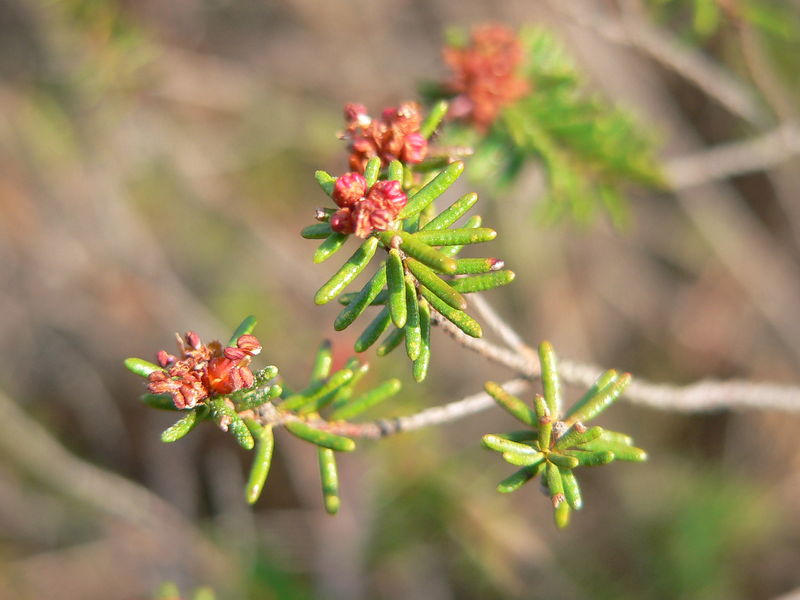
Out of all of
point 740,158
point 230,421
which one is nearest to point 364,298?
point 230,421

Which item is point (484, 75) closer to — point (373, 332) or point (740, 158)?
point (373, 332)

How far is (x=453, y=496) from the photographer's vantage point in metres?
2.82

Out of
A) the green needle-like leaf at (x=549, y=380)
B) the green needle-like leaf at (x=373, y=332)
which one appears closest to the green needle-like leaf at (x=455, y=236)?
the green needle-like leaf at (x=373, y=332)

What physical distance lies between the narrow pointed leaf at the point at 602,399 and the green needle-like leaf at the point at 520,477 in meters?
0.11

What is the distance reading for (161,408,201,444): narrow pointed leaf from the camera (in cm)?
101

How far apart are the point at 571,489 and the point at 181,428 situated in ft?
1.83

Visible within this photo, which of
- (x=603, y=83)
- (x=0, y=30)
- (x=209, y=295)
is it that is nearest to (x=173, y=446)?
(x=209, y=295)

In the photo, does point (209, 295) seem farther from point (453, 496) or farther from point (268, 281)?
point (453, 496)

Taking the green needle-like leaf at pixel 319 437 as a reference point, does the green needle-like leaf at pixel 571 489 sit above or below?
below

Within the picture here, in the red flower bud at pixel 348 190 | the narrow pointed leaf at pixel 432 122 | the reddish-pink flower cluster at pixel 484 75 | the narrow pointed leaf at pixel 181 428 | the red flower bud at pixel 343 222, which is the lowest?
the narrow pointed leaf at pixel 181 428

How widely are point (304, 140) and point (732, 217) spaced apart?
2.57 m

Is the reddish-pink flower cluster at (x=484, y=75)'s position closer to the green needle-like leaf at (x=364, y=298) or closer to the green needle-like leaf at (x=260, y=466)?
the green needle-like leaf at (x=364, y=298)

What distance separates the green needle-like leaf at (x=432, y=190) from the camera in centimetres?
102

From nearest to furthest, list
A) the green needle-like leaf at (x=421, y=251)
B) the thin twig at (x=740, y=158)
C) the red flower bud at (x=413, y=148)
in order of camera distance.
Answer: the green needle-like leaf at (x=421, y=251)
the red flower bud at (x=413, y=148)
the thin twig at (x=740, y=158)
